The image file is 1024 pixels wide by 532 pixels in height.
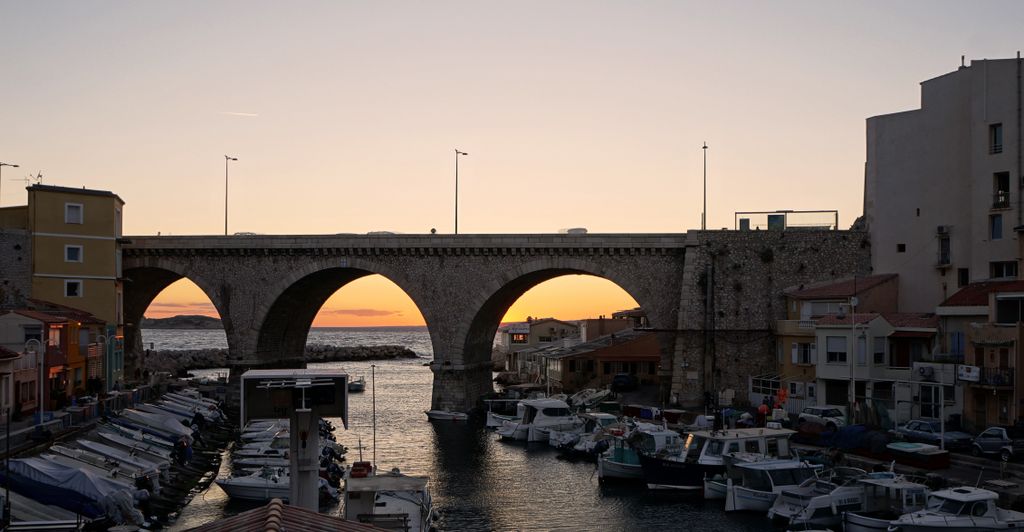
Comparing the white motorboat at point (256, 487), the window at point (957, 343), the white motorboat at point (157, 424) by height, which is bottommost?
the white motorboat at point (256, 487)

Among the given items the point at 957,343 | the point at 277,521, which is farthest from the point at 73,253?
the point at 277,521

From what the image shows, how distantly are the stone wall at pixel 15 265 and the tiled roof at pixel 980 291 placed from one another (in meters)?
47.7

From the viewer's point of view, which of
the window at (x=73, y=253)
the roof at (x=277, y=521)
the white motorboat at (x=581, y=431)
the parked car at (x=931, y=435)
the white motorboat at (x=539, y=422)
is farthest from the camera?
the window at (x=73, y=253)

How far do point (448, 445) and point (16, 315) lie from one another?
20662mm

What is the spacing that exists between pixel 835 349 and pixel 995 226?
10103 mm

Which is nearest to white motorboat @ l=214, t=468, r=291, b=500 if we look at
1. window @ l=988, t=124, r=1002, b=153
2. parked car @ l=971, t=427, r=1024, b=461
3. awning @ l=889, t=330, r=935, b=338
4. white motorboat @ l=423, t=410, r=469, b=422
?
white motorboat @ l=423, t=410, r=469, b=422

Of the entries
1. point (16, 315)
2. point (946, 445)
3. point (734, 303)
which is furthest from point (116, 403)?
point (946, 445)

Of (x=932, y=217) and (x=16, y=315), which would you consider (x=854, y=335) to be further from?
(x=16, y=315)

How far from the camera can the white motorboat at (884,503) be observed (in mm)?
29812

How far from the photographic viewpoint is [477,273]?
60125mm

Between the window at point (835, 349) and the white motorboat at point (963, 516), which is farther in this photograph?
the window at point (835, 349)

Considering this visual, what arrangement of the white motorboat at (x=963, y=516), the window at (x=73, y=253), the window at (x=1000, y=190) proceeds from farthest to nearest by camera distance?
the window at (x=73, y=253)
the window at (x=1000, y=190)
the white motorboat at (x=963, y=516)

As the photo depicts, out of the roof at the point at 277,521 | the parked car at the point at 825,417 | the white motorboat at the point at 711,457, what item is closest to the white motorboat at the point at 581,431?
the parked car at the point at 825,417

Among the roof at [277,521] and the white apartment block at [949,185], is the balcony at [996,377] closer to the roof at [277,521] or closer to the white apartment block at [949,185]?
the white apartment block at [949,185]
